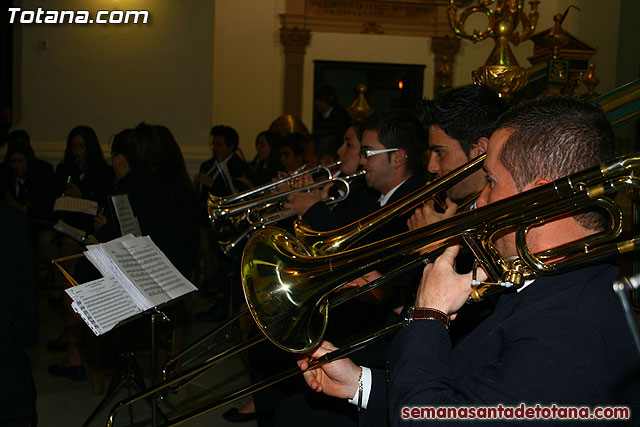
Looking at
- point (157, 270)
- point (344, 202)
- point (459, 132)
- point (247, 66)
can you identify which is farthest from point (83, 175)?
point (247, 66)

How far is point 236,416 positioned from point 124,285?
1.39 metres

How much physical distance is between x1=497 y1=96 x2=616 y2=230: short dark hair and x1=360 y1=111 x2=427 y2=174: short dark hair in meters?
1.85

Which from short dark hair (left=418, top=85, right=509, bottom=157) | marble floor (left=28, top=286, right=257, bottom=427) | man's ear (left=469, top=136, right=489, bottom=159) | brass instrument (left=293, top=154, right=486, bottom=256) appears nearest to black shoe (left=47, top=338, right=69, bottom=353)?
marble floor (left=28, top=286, right=257, bottom=427)

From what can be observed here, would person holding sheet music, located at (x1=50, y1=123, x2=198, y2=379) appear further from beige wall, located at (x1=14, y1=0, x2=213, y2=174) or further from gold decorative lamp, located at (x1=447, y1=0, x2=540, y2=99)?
beige wall, located at (x1=14, y1=0, x2=213, y2=174)

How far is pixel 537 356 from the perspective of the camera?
4.16ft

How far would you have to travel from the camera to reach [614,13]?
9.23 metres

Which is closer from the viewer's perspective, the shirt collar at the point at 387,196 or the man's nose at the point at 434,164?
the man's nose at the point at 434,164

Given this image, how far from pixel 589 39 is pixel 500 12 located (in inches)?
294

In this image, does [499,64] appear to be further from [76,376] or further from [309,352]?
[76,376]

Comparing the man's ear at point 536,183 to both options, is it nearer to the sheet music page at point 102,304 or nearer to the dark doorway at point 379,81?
the sheet music page at point 102,304

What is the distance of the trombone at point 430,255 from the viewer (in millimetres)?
1346

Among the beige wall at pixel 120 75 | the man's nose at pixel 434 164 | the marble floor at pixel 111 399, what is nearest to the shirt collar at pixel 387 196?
the man's nose at pixel 434 164

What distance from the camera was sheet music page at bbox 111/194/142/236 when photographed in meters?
3.62

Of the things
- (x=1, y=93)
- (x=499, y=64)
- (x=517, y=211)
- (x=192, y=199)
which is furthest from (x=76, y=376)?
(x=1, y=93)
